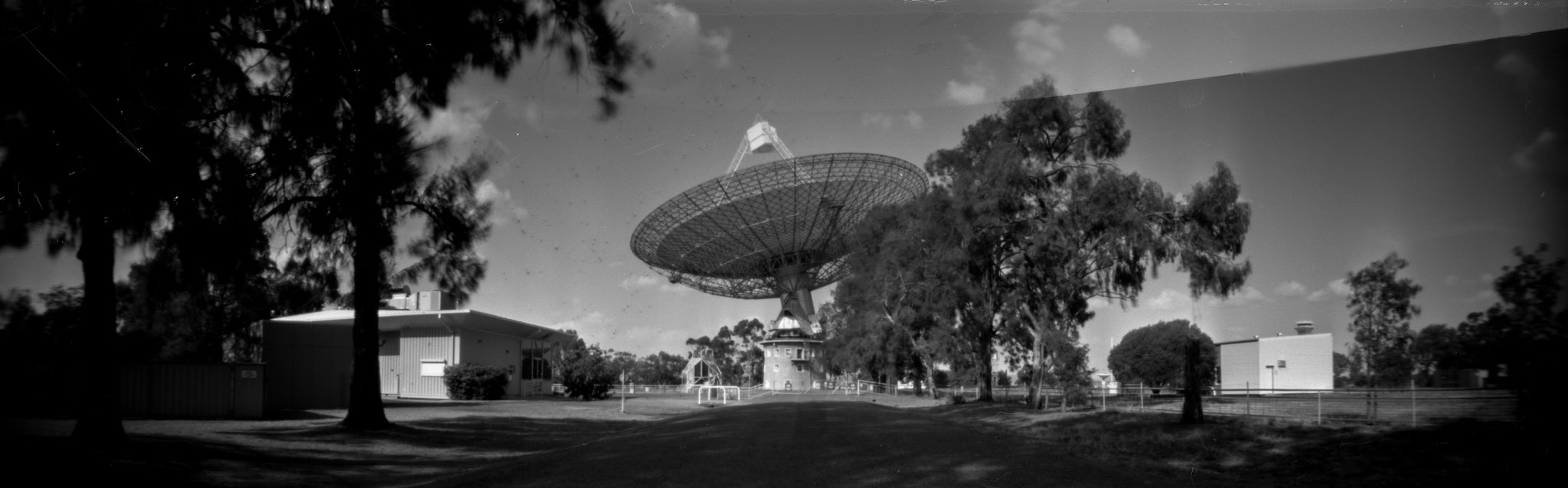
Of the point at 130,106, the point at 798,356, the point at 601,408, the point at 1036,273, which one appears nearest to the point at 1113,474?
the point at 130,106

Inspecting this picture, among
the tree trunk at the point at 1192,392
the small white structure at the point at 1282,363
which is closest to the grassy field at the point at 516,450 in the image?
the tree trunk at the point at 1192,392

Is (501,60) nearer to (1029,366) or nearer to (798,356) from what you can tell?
(1029,366)

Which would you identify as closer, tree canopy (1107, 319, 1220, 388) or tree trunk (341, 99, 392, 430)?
tree trunk (341, 99, 392, 430)

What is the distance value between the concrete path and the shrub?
802 inches

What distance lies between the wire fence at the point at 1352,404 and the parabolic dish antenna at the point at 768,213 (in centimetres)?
1261

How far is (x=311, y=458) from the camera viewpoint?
10.6 metres

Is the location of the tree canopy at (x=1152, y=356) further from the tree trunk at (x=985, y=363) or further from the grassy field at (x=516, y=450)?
the grassy field at (x=516, y=450)

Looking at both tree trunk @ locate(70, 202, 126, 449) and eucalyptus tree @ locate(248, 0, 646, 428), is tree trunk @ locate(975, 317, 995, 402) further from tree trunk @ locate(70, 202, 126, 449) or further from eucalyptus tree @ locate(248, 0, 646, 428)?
tree trunk @ locate(70, 202, 126, 449)

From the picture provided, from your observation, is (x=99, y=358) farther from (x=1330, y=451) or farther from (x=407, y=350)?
(x=407, y=350)

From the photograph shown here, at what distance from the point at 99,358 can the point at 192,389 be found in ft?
27.7

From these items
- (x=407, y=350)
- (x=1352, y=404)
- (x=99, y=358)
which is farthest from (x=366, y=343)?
(x=407, y=350)

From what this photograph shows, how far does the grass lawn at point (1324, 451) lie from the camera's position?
7.19 m

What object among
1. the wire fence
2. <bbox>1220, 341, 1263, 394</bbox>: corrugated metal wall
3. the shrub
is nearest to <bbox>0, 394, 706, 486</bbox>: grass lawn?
the wire fence

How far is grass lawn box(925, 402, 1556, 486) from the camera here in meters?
7.19
